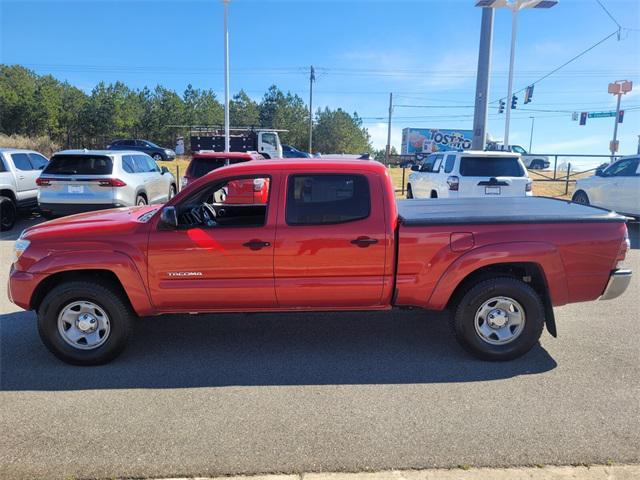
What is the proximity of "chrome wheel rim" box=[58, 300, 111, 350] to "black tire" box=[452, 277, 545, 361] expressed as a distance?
10.4 ft

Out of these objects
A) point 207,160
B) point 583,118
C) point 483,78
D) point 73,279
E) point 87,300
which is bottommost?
point 87,300

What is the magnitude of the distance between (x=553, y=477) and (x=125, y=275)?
3.54 metres

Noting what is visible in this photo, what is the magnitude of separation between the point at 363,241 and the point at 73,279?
2.59 meters

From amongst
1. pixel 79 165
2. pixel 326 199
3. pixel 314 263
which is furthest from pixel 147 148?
pixel 314 263

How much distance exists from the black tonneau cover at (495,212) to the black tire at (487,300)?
575 millimetres

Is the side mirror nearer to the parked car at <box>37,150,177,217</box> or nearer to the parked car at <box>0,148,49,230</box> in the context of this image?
the parked car at <box>37,150,177,217</box>

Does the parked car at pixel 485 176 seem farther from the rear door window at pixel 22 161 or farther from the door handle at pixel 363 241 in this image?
the rear door window at pixel 22 161

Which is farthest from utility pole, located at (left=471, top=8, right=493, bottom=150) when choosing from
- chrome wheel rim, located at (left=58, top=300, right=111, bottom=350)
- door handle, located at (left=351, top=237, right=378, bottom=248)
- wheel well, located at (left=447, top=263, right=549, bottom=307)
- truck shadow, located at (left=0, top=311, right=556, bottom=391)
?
chrome wheel rim, located at (left=58, top=300, right=111, bottom=350)

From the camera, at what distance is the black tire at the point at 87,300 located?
4262mm

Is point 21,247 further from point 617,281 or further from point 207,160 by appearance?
point 207,160

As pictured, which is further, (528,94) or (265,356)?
(528,94)

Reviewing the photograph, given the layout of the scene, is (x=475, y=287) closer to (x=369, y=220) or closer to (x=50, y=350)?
(x=369, y=220)

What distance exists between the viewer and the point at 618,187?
11500 mm

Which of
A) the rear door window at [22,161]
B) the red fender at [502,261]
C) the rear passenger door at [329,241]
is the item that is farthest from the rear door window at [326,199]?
the rear door window at [22,161]
